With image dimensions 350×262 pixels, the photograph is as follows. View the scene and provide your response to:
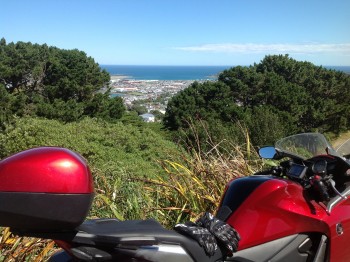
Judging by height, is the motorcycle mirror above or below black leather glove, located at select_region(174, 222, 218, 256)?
above

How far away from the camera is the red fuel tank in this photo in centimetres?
116

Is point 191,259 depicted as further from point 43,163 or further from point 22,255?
point 22,255

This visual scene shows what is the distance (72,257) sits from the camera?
131 centimetres

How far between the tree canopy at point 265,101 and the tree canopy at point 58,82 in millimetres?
7206

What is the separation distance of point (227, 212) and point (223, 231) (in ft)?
0.60

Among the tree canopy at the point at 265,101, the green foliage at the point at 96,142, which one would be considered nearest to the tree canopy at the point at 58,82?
the tree canopy at the point at 265,101

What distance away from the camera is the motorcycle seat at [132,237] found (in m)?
1.25

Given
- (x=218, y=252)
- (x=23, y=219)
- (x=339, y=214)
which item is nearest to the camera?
(x=23, y=219)

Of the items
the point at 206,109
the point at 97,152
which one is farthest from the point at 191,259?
the point at 206,109

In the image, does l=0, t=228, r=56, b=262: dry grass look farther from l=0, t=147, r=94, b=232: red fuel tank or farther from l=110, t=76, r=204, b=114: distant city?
l=110, t=76, r=204, b=114: distant city

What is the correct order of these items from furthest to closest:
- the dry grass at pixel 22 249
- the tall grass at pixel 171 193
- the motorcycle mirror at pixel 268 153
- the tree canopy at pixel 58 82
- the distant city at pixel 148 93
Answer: the distant city at pixel 148 93 → the tree canopy at pixel 58 82 → the tall grass at pixel 171 193 → the dry grass at pixel 22 249 → the motorcycle mirror at pixel 268 153

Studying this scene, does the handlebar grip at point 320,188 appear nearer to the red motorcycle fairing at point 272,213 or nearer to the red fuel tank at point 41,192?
the red motorcycle fairing at point 272,213

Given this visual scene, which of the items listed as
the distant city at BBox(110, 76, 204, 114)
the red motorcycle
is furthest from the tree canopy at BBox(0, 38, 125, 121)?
the red motorcycle

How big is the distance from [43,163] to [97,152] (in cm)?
1654
